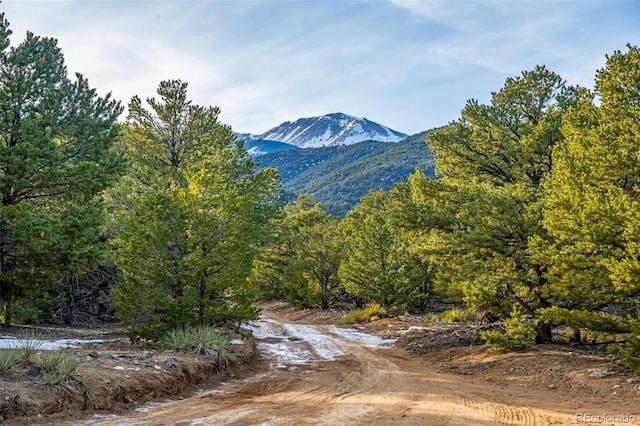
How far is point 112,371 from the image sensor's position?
873cm

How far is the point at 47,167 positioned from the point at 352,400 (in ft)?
36.5

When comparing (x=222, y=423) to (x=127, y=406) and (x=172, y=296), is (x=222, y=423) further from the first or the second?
(x=172, y=296)

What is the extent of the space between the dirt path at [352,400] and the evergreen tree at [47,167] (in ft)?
23.0

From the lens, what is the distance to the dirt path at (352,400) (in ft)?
23.7

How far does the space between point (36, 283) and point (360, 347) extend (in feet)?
34.8

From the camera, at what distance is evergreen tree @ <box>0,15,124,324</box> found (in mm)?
13617

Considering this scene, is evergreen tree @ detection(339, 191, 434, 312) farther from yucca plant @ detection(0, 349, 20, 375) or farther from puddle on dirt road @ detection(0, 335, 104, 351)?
yucca plant @ detection(0, 349, 20, 375)

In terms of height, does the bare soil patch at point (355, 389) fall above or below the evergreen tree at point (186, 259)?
below

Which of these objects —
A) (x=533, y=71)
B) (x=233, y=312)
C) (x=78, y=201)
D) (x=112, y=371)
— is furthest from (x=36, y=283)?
(x=533, y=71)

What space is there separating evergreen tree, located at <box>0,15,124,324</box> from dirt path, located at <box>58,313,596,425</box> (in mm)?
7013

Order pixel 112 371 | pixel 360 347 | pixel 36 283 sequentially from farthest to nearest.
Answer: pixel 360 347 < pixel 36 283 < pixel 112 371

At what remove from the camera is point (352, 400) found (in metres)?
8.61

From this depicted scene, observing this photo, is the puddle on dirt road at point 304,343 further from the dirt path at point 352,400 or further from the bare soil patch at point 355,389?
the bare soil patch at point 355,389

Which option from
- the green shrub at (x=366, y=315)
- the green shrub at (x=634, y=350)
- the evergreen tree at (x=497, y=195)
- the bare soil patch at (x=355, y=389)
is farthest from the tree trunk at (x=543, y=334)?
the green shrub at (x=366, y=315)
